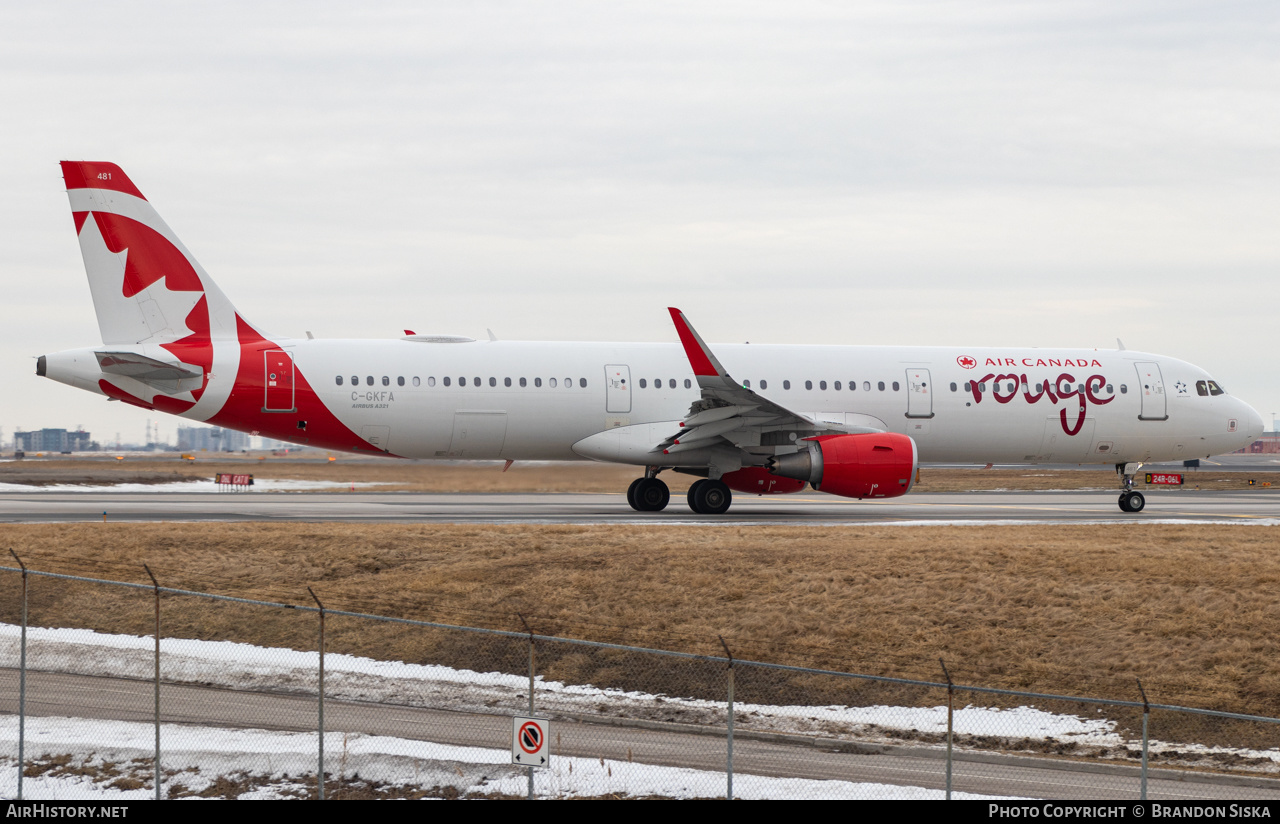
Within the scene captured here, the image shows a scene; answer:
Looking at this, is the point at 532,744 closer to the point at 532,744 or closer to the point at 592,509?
the point at 532,744

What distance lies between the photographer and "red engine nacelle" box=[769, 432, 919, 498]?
26.7 meters

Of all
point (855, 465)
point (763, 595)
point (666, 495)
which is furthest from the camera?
point (666, 495)

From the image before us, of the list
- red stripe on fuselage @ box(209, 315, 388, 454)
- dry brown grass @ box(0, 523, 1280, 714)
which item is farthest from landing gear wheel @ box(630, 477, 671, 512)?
red stripe on fuselage @ box(209, 315, 388, 454)

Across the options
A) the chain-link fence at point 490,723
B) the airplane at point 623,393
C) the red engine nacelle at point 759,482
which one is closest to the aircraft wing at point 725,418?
the airplane at point 623,393

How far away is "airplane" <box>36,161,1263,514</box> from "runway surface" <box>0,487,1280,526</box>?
4.65 ft

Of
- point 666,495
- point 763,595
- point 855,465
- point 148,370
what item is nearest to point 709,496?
point 666,495

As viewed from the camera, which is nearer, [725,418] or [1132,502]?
[725,418]

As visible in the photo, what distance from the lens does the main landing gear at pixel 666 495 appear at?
2870 centimetres

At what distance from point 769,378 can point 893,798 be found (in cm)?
1896

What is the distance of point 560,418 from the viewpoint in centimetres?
2861

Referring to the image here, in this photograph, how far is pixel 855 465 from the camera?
26.7m

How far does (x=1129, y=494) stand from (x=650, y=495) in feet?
42.8
